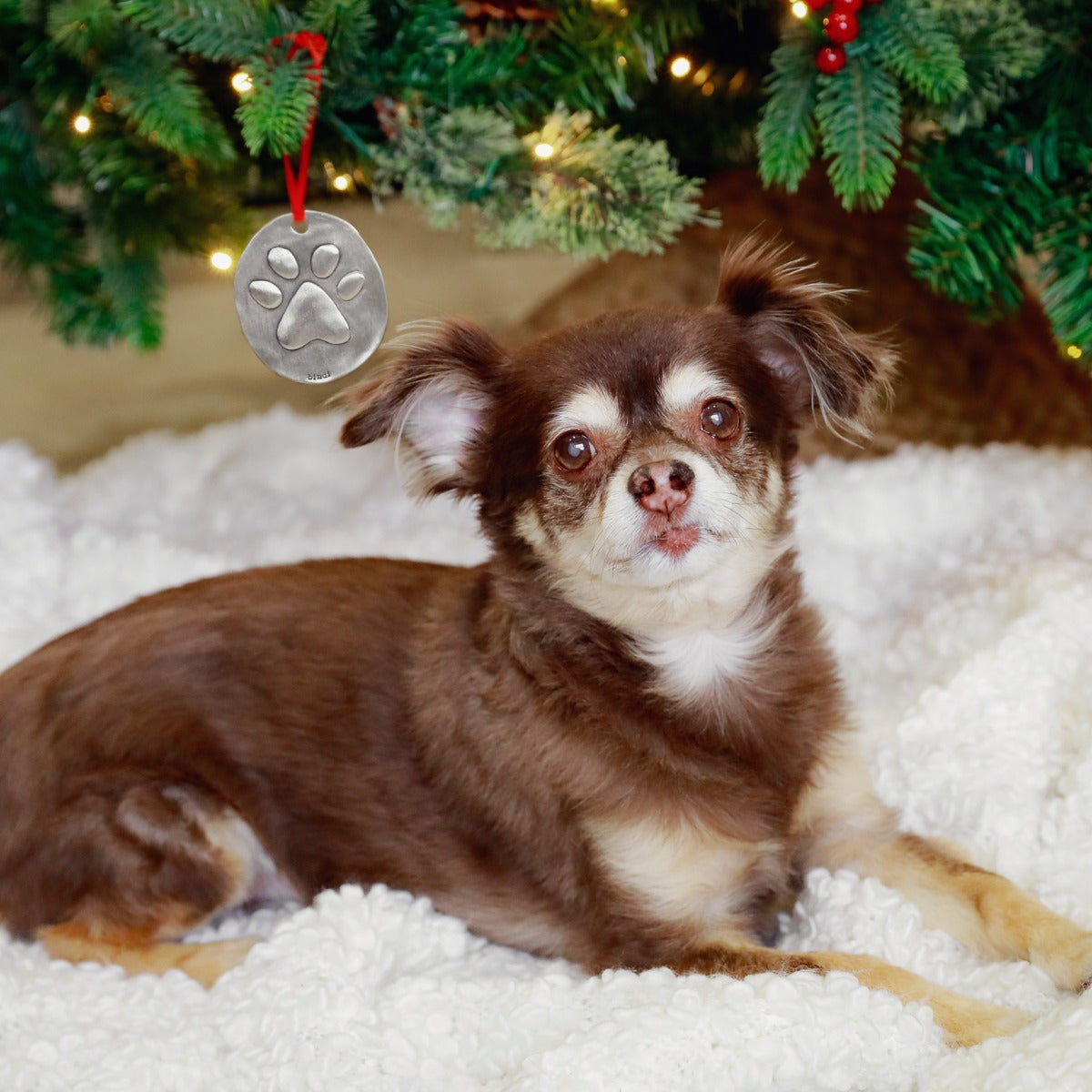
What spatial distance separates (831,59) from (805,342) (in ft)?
1.69

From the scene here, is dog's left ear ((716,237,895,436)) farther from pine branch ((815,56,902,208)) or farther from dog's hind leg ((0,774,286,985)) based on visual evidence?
dog's hind leg ((0,774,286,985))

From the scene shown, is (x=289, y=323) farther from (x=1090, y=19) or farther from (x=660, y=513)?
(x=1090, y=19)

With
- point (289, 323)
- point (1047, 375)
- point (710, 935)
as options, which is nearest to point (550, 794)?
point (710, 935)

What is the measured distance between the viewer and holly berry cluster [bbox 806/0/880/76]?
2129 millimetres

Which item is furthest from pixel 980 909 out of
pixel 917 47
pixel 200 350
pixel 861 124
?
pixel 200 350

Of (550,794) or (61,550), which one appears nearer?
(550,794)

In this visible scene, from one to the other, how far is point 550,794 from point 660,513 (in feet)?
1.58

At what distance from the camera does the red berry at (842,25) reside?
2129 millimetres

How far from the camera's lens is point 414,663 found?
7.13 ft

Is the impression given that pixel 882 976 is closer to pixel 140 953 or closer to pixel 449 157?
pixel 140 953

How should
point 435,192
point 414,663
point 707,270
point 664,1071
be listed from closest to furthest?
point 664,1071 < point 414,663 < point 435,192 < point 707,270

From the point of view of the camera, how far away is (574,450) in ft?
6.44

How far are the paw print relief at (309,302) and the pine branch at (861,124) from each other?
83cm

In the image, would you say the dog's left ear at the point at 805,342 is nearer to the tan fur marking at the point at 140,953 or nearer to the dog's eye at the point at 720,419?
the dog's eye at the point at 720,419
